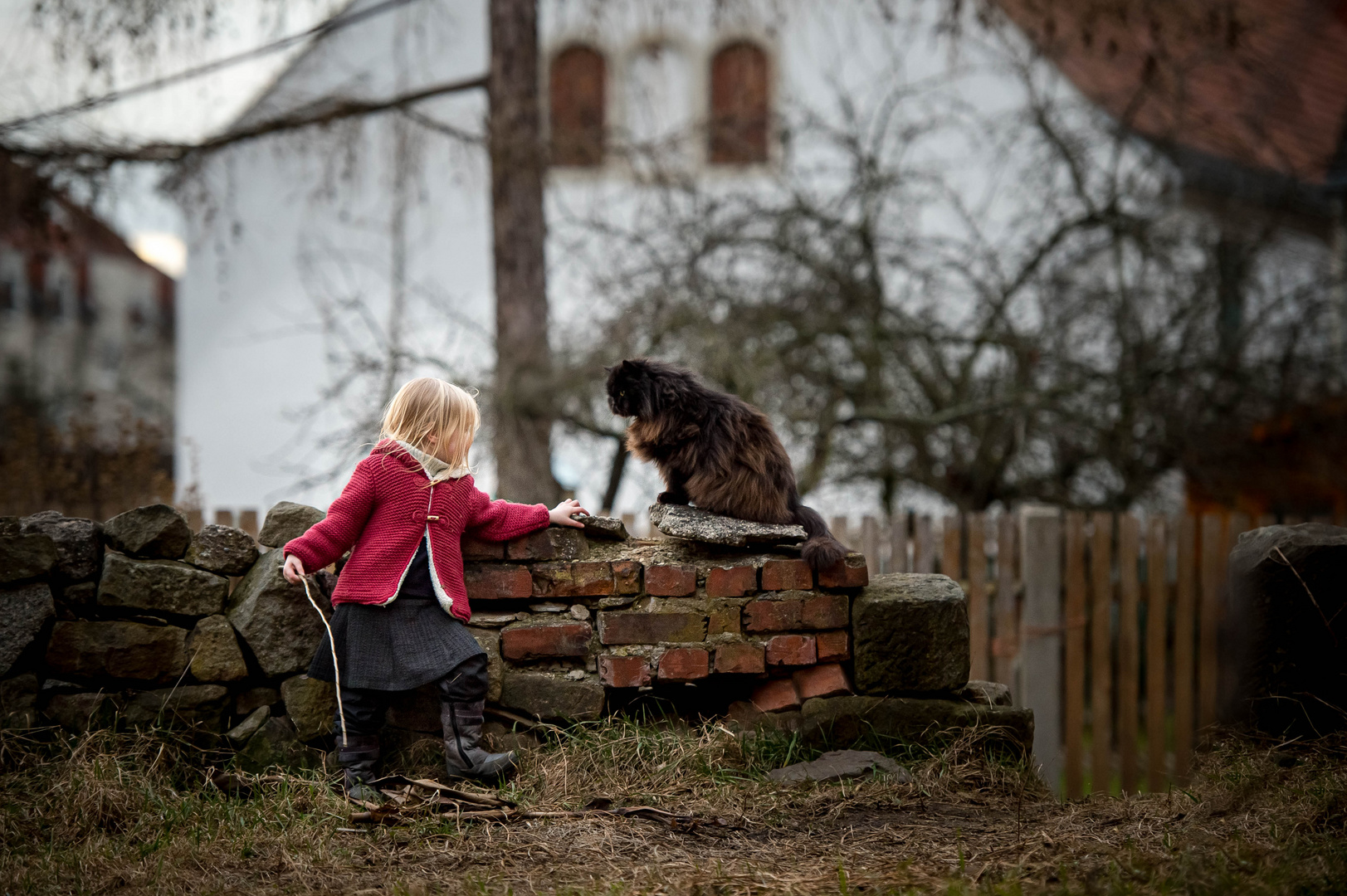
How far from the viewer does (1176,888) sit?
2.36m

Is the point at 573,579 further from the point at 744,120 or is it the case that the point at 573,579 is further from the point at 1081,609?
the point at 744,120

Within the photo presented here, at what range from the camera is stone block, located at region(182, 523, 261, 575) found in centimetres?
350

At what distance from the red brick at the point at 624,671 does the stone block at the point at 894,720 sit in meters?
0.57

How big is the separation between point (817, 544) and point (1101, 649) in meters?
3.05

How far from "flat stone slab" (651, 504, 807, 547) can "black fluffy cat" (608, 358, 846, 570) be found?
4 cm

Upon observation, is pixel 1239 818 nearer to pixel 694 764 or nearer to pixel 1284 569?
pixel 1284 569

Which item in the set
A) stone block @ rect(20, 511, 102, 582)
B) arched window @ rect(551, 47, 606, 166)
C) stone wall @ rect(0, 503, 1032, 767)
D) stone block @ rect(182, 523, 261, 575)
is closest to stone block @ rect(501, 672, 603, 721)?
stone wall @ rect(0, 503, 1032, 767)

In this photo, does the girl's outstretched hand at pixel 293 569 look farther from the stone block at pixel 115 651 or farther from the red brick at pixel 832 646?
the red brick at pixel 832 646

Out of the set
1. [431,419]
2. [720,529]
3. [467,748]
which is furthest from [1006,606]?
[431,419]

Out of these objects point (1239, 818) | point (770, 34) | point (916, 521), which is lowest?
point (1239, 818)

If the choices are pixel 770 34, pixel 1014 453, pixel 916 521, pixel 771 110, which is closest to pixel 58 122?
pixel 770 34

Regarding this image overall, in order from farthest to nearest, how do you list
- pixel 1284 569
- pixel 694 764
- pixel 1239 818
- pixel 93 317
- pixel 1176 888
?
pixel 93 317 → pixel 1284 569 → pixel 694 764 → pixel 1239 818 → pixel 1176 888

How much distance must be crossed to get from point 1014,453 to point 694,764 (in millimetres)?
5240

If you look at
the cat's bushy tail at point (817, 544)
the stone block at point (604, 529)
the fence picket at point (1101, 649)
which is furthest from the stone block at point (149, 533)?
the fence picket at point (1101, 649)
